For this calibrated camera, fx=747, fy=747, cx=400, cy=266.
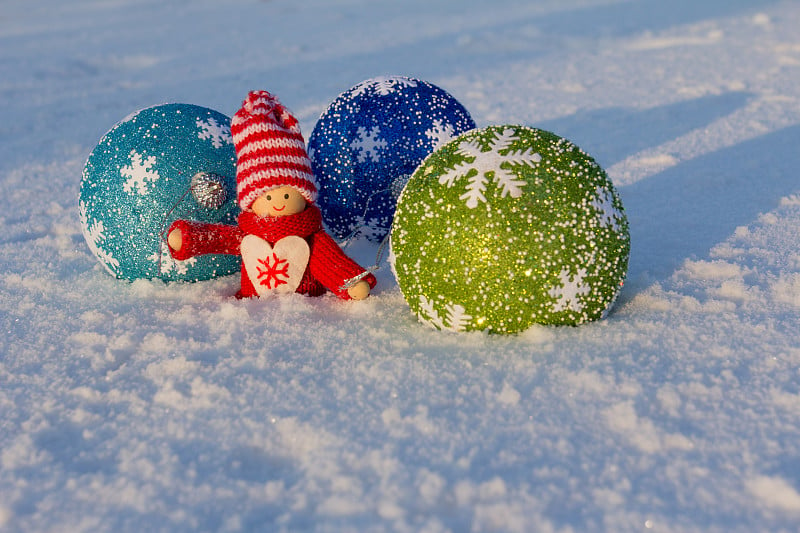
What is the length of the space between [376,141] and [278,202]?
0.69 meters

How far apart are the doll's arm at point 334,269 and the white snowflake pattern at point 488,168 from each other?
2.11 ft

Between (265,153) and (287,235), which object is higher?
(265,153)

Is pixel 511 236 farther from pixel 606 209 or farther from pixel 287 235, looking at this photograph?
pixel 287 235

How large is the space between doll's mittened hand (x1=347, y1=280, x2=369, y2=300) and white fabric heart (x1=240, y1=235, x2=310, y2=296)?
252 mm

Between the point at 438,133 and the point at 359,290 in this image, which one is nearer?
the point at 359,290

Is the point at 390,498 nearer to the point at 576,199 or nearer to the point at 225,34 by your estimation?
the point at 576,199

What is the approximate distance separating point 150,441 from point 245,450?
1.04 ft

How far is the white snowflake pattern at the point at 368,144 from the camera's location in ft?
12.0

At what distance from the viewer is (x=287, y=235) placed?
325cm

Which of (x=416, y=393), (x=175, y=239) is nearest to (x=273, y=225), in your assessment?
(x=175, y=239)

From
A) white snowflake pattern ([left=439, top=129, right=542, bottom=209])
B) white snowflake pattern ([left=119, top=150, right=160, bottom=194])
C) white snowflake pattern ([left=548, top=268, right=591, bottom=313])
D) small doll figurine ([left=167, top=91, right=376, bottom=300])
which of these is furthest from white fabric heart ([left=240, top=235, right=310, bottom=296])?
white snowflake pattern ([left=548, top=268, right=591, bottom=313])

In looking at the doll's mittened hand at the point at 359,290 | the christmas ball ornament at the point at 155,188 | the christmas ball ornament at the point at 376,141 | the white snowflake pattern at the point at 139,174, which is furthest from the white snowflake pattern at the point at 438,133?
the white snowflake pattern at the point at 139,174

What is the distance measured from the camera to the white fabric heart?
3.24 metres

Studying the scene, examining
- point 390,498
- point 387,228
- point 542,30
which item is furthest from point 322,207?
point 542,30
